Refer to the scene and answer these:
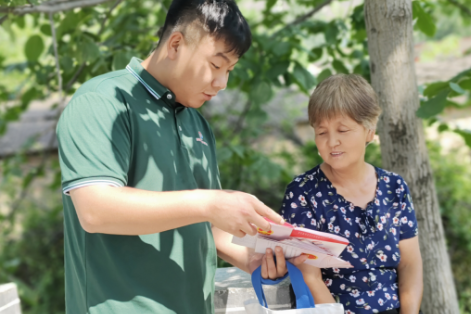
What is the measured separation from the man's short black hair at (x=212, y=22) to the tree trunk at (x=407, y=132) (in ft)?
3.56

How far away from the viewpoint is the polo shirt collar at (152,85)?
154 centimetres

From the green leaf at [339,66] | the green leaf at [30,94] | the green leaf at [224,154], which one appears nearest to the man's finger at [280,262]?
the green leaf at [224,154]

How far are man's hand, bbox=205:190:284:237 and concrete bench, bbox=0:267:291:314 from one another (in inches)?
28.1

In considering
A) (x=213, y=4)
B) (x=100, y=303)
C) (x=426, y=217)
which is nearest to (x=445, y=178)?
(x=426, y=217)

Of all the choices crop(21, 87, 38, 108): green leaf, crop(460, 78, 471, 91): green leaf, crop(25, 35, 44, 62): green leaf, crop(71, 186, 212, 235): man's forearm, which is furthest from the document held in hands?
crop(21, 87, 38, 108): green leaf

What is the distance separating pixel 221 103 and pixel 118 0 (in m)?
3.75

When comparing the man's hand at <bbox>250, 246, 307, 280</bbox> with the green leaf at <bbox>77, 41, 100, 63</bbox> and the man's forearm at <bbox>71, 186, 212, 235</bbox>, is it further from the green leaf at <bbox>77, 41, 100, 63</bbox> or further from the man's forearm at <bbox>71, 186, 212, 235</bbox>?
the green leaf at <bbox>77, 41, 100, 63</bbox>

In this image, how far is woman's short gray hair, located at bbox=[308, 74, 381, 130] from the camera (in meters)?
1.87

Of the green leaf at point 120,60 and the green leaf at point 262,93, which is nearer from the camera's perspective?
the green leaf at point 120,60

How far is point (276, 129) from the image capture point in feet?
20.7

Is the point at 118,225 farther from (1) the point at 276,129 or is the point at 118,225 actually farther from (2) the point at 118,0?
(1) the point at 276,129

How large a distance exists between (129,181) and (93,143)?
210 millimetres

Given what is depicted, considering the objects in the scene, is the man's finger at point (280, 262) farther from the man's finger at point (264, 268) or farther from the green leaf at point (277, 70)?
the green leaf at point (277, 70)

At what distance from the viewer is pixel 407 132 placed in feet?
7.98
